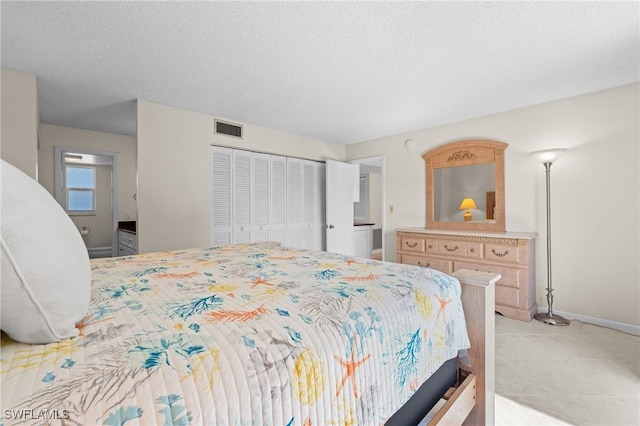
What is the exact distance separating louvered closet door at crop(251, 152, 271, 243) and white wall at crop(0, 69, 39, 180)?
2266 millimetres

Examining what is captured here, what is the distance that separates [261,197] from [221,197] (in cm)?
61

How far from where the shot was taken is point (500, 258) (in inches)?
126

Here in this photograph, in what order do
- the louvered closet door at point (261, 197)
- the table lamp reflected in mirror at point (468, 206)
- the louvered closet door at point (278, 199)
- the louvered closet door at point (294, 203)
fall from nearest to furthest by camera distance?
the table lamp reflected in mirror at point (468, 206)
the louvered closet door at point (261, 197)
the louvered closet door at point (278, 199)
the louvered closet door at point (294, 203)

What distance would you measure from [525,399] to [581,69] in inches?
105

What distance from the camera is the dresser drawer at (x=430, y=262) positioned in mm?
3611

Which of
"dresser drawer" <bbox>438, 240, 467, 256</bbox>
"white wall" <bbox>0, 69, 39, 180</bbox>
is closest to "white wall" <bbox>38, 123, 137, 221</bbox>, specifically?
"white wall" <bbox>0, 69, 39, 180</bbox>

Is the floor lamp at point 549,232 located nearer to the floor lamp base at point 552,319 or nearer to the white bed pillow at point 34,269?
the floor lamp base at point 552,319

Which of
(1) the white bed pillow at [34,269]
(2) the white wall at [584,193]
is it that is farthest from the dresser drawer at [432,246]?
(1) the white bed pillow at [34,269]

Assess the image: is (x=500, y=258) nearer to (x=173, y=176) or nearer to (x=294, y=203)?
(x=294, y=203)

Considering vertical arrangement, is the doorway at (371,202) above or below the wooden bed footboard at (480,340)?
above

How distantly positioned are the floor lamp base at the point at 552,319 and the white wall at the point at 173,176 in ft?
12.8

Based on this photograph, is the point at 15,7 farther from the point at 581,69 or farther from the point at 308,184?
the point at 581,69

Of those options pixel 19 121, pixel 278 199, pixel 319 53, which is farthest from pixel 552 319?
pixel 19 121

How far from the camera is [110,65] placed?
241 centimetres
